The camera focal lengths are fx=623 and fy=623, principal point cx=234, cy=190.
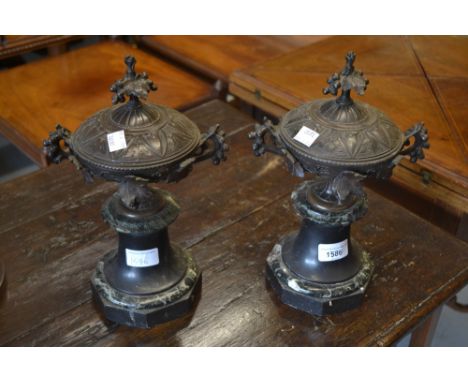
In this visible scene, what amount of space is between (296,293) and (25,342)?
53 cm

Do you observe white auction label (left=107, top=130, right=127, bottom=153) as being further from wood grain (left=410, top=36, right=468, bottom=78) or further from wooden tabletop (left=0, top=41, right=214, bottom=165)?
wood grain (left=410, top=36, right=468, bottom=78)

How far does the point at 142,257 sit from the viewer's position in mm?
1206

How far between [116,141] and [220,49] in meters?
1.52

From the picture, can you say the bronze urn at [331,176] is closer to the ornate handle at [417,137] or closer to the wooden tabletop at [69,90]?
the ornate handle at [417,137]

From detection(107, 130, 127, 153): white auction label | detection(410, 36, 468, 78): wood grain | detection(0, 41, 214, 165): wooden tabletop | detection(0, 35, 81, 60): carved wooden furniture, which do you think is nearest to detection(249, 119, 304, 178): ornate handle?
detection(107, 130, 127, 153): white auction label

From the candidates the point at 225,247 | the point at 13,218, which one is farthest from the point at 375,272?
the point at 13,218

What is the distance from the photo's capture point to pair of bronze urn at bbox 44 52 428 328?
1064 mm

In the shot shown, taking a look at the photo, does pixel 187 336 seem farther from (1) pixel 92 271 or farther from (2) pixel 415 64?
(2) pixel 415 64

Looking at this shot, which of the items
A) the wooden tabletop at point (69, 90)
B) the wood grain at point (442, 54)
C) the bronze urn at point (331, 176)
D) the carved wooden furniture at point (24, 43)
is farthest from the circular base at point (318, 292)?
the carved wooden furniture at point (24, 43)

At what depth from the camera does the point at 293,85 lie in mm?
2020

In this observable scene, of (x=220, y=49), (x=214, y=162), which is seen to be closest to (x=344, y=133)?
(x=214, y=162)

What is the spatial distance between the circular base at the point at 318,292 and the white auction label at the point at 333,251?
0.05 metres

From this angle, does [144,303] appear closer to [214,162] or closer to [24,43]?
[214,162]

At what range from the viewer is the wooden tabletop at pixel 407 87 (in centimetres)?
164
